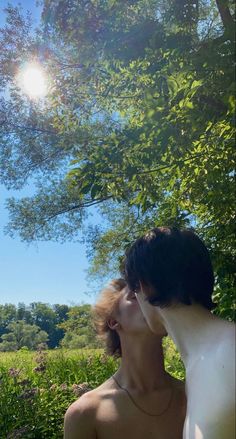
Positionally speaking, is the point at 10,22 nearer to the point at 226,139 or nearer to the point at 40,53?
the point at 40,53

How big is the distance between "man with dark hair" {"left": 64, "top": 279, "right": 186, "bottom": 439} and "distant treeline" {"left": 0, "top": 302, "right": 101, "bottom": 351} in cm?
488

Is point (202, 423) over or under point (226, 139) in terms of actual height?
under

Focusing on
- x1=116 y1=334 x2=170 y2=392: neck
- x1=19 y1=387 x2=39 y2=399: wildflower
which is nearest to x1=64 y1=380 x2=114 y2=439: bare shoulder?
x1=116 y1=334 x2=170 y2=392: neck

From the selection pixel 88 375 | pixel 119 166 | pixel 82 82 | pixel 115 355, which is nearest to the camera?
pixel 115 355

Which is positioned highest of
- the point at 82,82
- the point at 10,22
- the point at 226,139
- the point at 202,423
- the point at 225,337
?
the point at 10,22

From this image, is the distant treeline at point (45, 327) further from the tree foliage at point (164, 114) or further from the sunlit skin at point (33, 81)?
the tree foliage at point (164, 114)

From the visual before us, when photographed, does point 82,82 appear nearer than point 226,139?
No

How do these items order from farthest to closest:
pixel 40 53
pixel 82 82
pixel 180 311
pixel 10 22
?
pixel 10 22 < pixel 40 53 < pixel 82 82 < pixel 180 311

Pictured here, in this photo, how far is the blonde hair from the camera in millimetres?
1334

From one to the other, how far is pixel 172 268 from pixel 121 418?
0.50 metres

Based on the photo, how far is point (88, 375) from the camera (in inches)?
162

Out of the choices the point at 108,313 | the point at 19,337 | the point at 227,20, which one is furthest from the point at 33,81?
the point at 19,337

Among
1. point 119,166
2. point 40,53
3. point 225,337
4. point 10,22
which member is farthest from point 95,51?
point 10,22

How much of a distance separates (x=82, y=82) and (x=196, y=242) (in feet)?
9.71
